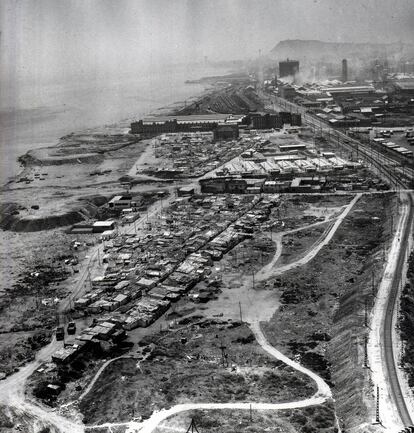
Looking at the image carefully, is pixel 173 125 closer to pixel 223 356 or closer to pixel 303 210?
pixel 303 210

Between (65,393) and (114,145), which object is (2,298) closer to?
(65,393)

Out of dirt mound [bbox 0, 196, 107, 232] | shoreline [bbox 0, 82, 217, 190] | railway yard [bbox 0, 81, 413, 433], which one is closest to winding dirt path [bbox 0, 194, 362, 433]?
railway yard [bbox 0, 81, 413, 433]

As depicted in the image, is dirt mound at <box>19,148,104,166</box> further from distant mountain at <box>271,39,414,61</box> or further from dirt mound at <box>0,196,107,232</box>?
distant mountain at <box>271,39,414,61</box>

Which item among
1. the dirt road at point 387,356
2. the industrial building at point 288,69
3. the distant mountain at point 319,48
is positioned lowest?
the dirt road at point 387,356

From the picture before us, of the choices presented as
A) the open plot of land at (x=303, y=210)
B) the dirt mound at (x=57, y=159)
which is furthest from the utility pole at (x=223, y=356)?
the dirt mound at (x=57, y=159)

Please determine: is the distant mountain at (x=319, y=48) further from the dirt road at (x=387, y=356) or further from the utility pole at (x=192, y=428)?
the utility pole at (x=192, y=428)
